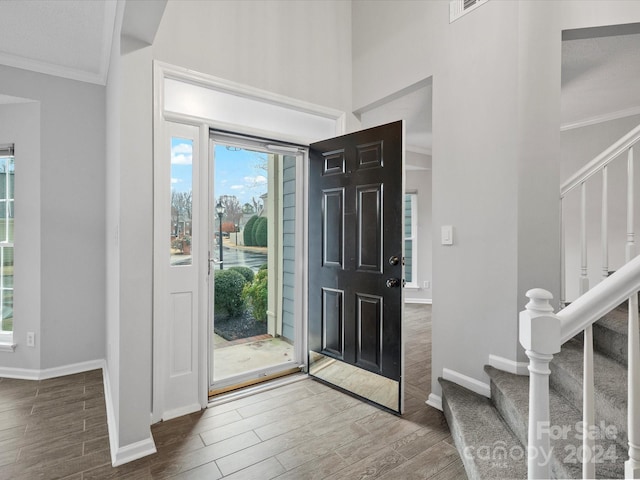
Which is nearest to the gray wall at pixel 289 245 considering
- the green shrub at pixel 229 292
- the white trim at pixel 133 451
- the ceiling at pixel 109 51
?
the green shrub at pixel 229 292

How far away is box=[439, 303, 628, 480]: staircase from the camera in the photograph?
53.8 inches

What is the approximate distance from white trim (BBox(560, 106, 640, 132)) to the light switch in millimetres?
3538

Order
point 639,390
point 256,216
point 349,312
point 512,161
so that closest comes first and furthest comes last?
point 639,390 → point 512,161 → point 349,312 → point 256,216

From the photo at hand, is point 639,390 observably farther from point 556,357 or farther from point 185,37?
point 185,37

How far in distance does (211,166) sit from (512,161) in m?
2.11

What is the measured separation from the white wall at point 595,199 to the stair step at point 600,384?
2.63m

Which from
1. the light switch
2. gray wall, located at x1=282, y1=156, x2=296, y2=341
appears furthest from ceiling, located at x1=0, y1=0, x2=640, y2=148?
the light switch

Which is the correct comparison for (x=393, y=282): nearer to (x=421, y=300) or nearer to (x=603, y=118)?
(x=603, y=118)

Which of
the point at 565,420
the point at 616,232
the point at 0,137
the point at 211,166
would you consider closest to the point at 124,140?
the point at 211,166

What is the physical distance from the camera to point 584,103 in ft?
13.0

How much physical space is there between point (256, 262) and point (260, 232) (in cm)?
32

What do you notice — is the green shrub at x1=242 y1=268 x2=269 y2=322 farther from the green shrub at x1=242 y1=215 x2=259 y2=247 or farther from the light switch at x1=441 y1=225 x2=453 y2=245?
the light switch at x1=441 y1=225 x2=453 y2=245

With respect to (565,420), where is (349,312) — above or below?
above

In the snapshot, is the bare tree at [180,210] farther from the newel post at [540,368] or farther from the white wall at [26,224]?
the newel post at [540,368]
